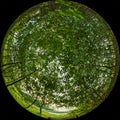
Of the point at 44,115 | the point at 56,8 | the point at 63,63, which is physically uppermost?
the point at 56,8

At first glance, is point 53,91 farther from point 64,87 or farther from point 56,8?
point 56,8

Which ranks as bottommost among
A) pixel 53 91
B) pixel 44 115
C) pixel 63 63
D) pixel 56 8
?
pixel 44 115

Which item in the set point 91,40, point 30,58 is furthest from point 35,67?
point 91,40

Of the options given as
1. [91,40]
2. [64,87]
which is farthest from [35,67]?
[91,40]

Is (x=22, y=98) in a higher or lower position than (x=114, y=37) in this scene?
lower

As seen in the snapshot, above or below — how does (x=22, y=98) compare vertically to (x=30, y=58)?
below

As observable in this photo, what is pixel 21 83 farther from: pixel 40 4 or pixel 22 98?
pixel 40 4
